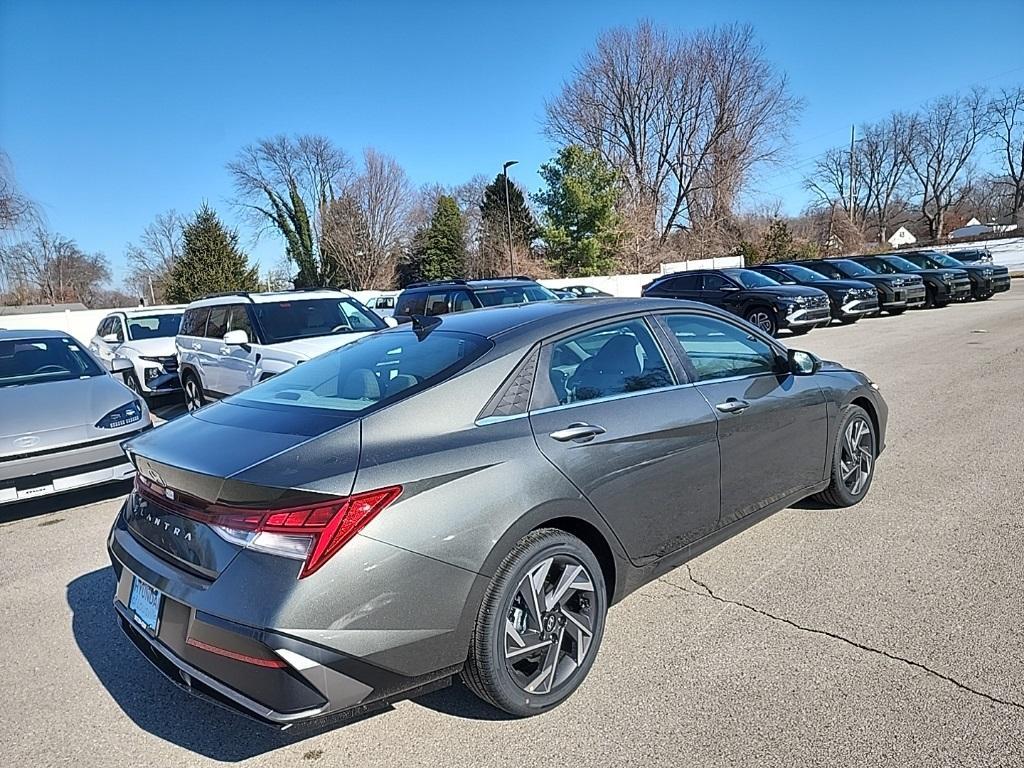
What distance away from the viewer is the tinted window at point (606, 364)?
9.75ft

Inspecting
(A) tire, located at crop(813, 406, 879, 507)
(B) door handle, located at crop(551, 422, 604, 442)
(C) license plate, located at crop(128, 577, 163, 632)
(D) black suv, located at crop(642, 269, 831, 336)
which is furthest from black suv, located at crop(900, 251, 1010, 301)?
(C) license plate, located at crop(128, 577, 163, 632)

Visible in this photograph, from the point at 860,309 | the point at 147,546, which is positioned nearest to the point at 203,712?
A: the point at 147,546

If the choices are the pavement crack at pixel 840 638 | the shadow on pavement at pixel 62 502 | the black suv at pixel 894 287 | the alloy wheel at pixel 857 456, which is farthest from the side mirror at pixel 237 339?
the black suv at pixel 894 287

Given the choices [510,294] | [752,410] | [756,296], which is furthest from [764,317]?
[752,410]

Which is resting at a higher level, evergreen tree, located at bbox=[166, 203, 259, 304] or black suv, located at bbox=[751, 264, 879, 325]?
evergreen tree, located at bbox=[166, 203, 259, 304]

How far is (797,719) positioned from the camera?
245 cm

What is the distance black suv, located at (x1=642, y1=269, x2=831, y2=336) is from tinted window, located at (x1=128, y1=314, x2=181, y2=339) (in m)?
10.3

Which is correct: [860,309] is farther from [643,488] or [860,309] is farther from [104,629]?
[104,629]

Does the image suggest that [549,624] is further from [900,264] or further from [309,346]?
[900,264]

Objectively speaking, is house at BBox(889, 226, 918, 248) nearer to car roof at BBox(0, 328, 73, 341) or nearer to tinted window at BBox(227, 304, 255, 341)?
tinted window at BBox(227, 304, 255, 341)

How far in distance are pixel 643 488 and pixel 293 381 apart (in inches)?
70.6

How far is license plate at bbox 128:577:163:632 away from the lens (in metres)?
2.38

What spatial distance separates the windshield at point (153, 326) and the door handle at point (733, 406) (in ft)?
39.2

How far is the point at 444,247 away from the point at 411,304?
3878cm
